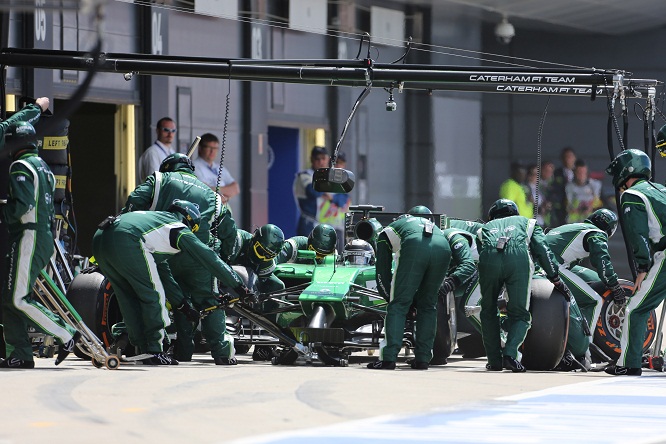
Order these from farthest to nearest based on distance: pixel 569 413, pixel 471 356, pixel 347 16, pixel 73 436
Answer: pixel 347 16 < pixel 471 356 < pixel 569 413 < pixel 73 436

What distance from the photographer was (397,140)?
76.4 feet

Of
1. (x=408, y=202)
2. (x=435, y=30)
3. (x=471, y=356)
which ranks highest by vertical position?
(x=435, y=30)

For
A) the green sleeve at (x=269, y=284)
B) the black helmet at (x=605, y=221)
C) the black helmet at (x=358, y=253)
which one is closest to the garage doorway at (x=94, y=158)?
the green sleeve at (x=269, y=284)

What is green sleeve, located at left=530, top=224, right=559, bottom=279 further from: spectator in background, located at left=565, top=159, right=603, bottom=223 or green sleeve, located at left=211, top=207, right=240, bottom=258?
spectator in background, located at left=565, top=159, right=603, bottom=223

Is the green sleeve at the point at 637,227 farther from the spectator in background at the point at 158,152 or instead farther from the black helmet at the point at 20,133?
the spectator in background at the point at 158,152

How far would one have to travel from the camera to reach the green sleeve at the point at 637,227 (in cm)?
1331

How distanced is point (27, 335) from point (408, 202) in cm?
1095

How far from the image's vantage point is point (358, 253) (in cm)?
1512

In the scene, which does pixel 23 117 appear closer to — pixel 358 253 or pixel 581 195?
pixel 358 253

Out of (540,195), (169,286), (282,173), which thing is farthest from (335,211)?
(169,286)

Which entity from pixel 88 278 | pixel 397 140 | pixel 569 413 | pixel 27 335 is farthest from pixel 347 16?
pixel 569 413

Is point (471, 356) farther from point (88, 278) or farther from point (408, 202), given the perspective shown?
point (408, 202)

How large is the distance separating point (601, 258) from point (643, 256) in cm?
143

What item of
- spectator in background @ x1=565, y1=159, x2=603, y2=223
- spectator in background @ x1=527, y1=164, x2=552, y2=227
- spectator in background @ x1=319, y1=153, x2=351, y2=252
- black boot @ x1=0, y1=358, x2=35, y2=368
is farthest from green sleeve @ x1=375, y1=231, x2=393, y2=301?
spectator in background @ x1=565, y1=159, x2=603, y2=223
